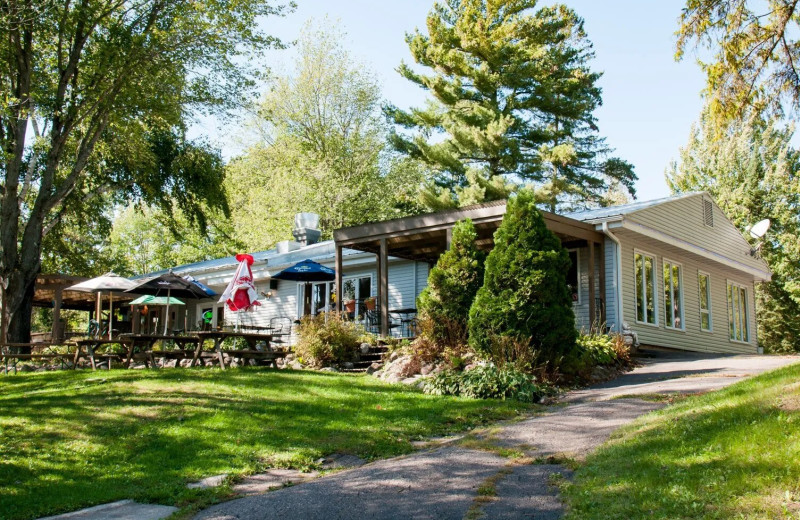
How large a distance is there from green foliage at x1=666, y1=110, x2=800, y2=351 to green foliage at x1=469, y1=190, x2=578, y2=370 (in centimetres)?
1968

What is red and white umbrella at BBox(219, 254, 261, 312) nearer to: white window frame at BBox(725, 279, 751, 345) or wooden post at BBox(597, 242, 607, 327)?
wooden post at BBox(597, 242, 607, 327)

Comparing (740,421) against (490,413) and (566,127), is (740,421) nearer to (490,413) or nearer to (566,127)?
(490,413)

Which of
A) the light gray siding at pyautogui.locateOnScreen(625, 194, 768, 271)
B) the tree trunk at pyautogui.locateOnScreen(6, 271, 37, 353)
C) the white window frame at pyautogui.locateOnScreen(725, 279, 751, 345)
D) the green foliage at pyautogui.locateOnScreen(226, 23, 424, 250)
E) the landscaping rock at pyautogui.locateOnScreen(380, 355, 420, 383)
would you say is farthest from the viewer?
the green foliage at pyautogui.locateOnScreen(226, 23, 424, 250)

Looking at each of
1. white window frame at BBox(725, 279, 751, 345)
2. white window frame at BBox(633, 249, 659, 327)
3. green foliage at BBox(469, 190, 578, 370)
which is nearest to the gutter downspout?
white window frame at BBox(633, 249, 659, 327)

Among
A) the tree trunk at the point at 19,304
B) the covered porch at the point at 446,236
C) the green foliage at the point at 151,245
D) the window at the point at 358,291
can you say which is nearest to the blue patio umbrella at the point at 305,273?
the covered porch at the point at 446,236

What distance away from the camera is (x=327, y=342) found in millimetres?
15758

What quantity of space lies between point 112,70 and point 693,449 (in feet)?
51.5

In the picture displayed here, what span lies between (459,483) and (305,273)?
43.7 feet

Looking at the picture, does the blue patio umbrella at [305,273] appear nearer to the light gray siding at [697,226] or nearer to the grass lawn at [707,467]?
the light gray siding at [697,226]

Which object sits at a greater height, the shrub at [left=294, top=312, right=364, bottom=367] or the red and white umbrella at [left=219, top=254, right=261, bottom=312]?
the red and white umbrella at [left=219, top=254, right=261, bottom=312]

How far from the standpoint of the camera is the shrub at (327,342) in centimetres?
1569

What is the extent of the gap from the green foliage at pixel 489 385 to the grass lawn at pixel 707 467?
3.75 m

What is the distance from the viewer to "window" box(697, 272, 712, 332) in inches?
822

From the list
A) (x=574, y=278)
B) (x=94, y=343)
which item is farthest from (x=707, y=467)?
(x=574, y=278)
